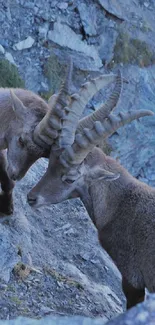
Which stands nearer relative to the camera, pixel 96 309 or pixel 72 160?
pixel 72 160

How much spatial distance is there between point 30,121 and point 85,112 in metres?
13.2

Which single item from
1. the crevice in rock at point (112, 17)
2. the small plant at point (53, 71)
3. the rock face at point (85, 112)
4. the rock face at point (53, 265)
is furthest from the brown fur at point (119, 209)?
the crevice in rock at point (112, 17)

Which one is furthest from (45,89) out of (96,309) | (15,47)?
(96,309)

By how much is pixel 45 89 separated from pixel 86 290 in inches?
560

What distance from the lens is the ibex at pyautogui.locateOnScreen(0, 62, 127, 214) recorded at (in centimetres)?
768

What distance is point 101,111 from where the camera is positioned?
7.53m

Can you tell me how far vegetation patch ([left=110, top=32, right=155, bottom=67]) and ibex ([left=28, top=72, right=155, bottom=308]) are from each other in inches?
719

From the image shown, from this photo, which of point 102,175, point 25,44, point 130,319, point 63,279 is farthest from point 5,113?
point 25,44

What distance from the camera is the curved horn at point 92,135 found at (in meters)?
7.14

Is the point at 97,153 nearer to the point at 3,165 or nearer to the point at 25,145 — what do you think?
the point at 25,145

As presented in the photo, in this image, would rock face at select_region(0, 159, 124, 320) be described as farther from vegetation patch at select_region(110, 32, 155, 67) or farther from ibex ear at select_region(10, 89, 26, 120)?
vegetation patch at select_region(110, 32, 155, 67)

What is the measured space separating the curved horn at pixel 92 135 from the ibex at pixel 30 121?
36 centimetres

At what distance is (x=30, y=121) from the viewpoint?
819 cm

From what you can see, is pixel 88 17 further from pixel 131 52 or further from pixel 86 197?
pixel 86 197
